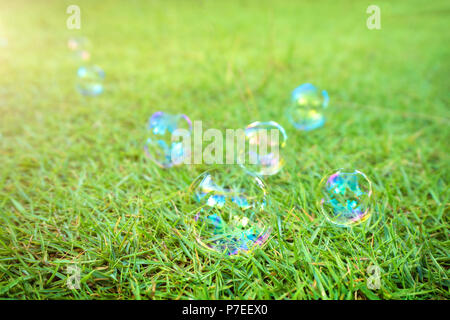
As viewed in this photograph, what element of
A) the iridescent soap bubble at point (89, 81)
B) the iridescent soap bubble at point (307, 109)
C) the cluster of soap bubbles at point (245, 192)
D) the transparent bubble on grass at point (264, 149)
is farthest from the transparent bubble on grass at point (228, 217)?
the iridescent soap bubble at point (89, 81)

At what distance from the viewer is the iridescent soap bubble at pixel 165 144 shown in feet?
6.14

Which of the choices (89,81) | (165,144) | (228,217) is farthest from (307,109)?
(89,81)

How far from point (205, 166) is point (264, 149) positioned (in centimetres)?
37

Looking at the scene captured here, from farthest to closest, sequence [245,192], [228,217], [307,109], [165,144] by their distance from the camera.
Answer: [307,109] < [165,144] < [245,192] < [228,217]

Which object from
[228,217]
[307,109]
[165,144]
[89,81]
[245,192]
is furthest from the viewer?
[89,81]

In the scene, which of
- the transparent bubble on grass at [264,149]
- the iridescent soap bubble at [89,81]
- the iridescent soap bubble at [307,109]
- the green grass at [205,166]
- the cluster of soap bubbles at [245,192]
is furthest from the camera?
the iridescent soap bubble at [89,81]

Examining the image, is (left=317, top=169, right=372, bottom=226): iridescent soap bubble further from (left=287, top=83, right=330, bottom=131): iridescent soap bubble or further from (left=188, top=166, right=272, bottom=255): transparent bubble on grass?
(left=287, top=83, right=330, bottom=131): iridescent soap bubble

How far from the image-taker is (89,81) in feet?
9.17

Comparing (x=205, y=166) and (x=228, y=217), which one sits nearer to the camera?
(x=228, y=217)

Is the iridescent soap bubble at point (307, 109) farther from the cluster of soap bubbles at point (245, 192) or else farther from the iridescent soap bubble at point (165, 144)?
the iridescent soap bubble at point (165, 144)

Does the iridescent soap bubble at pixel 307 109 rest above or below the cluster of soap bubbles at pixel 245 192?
above

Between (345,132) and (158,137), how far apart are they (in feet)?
4.49

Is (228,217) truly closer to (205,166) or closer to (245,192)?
(245,192)

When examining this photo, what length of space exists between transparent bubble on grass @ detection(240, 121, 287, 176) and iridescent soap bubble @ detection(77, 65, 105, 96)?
1.62 m
